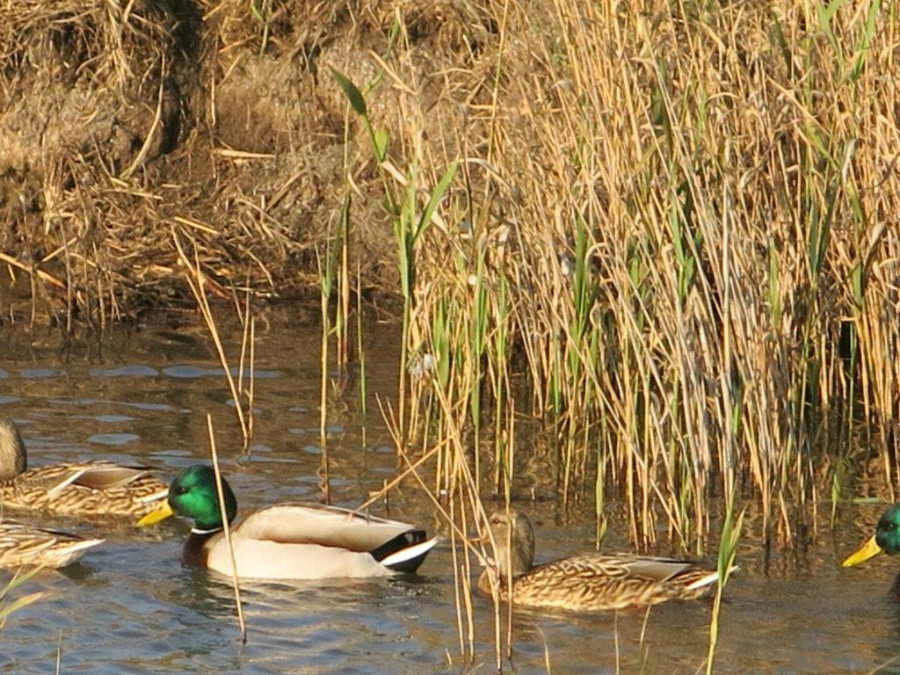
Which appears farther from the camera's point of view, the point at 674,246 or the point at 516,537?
the point at 516,537

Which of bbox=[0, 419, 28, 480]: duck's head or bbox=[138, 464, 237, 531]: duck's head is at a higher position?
bbox=[0, 419, 28, 480]: duck's head

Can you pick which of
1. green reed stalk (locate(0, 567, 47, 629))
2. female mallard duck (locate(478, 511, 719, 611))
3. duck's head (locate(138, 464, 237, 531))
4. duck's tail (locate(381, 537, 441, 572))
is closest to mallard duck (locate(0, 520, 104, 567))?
green reed stalk (locate(0, 567, 47, 629))

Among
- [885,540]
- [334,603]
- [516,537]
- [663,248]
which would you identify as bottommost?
[334,603]

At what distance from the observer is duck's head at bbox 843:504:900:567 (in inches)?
311

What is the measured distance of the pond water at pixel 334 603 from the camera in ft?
22.5

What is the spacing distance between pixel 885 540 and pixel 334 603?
2.24 m

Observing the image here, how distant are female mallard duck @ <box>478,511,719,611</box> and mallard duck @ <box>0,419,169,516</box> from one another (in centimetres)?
209

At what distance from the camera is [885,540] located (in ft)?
26.0

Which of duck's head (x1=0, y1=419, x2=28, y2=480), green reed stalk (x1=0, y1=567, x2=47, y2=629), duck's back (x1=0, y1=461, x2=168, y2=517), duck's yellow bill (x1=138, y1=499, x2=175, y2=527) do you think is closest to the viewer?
green reed stalk (x1=0, y1=567, x2=47, y2=629)

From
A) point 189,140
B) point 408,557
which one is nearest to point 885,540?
point 408,557

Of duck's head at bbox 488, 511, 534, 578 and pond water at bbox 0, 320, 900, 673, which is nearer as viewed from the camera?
pond water at bbox 0, 320, 900, 673

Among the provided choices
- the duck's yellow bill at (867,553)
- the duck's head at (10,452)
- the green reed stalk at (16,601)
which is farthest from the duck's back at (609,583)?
the duck's head at (10,452)

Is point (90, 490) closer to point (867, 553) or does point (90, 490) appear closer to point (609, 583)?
point (609, 583)

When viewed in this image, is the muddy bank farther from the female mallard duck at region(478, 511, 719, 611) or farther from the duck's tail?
the female mallard duck at region(478, 511, 719, 611)
